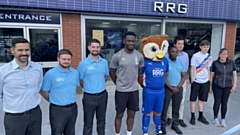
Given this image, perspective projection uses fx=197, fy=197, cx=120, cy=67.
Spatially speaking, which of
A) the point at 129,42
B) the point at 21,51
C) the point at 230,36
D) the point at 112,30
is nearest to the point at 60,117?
the point at 21,51

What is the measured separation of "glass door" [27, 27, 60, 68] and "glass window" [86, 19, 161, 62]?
954 millimetres

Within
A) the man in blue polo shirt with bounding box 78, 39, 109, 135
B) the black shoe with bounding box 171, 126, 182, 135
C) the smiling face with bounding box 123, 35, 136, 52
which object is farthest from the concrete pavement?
the smiling face with bounding box 123, 35, 136, 52

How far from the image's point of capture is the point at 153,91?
10.3 ft

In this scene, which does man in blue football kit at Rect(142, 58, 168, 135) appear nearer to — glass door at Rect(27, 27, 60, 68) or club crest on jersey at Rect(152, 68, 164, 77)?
club crest on jersey at Rect(152, 68, 164, 77)

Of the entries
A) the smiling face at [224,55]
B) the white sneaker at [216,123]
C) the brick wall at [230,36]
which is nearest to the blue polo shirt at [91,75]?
the smiling face at [224,55]

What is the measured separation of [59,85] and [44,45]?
3.40 meters

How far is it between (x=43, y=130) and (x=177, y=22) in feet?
18.3

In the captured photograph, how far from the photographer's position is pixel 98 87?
9.38 ft

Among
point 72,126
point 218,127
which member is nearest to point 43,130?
point 72,126

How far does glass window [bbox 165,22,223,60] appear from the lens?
7.25 meters

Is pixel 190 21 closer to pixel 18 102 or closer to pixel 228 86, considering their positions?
pixel 228 86

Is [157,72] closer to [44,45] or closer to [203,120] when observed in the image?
[203,120]

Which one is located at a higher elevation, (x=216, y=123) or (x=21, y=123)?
(x=21, y=123)

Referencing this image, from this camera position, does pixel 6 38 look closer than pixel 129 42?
No
